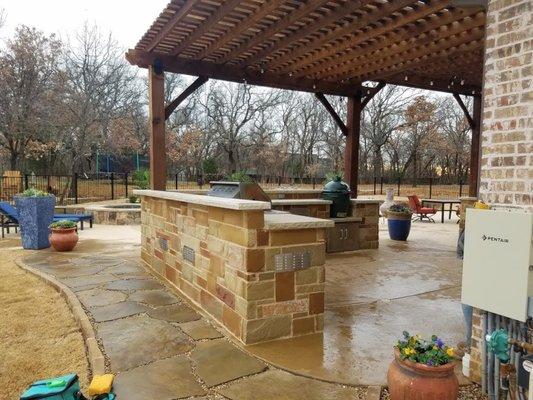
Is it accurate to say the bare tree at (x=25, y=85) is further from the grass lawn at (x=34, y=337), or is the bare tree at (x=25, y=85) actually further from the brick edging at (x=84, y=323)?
the grass lawn at (x=34, y=337)

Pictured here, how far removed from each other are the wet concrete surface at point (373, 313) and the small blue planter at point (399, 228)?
1155 mm

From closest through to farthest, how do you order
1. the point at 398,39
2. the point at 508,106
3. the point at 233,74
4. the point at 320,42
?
the point at 508,106 < the point at 398,39 < the point at 320,42 < the point at 233,74

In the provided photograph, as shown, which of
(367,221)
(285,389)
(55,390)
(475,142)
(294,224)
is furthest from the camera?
(475,142)

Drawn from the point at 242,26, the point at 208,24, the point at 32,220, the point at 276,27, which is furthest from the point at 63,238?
the point at 276,27

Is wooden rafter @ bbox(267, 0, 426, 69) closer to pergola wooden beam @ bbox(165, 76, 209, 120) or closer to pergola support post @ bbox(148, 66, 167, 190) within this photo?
pergola wooden beam @ bbox(165, 76, 209, 120)

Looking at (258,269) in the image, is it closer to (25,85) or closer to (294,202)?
(294,202)

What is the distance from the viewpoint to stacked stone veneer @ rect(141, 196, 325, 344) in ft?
10.0

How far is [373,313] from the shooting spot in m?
3.84

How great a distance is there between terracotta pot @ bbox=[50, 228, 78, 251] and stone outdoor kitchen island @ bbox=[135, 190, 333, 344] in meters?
3.64

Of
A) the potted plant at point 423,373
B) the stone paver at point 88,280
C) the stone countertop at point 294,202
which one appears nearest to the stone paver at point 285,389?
the potted plant at point 423,373

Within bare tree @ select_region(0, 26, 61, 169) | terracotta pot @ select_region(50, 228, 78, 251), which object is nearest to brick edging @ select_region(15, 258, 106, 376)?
terracotta pot @ select_region(50, 228, 78, 251)

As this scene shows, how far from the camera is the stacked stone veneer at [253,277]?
3.05 m

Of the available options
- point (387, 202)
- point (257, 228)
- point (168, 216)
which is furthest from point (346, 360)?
point (387, 202)

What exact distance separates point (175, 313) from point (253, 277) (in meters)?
1.13
